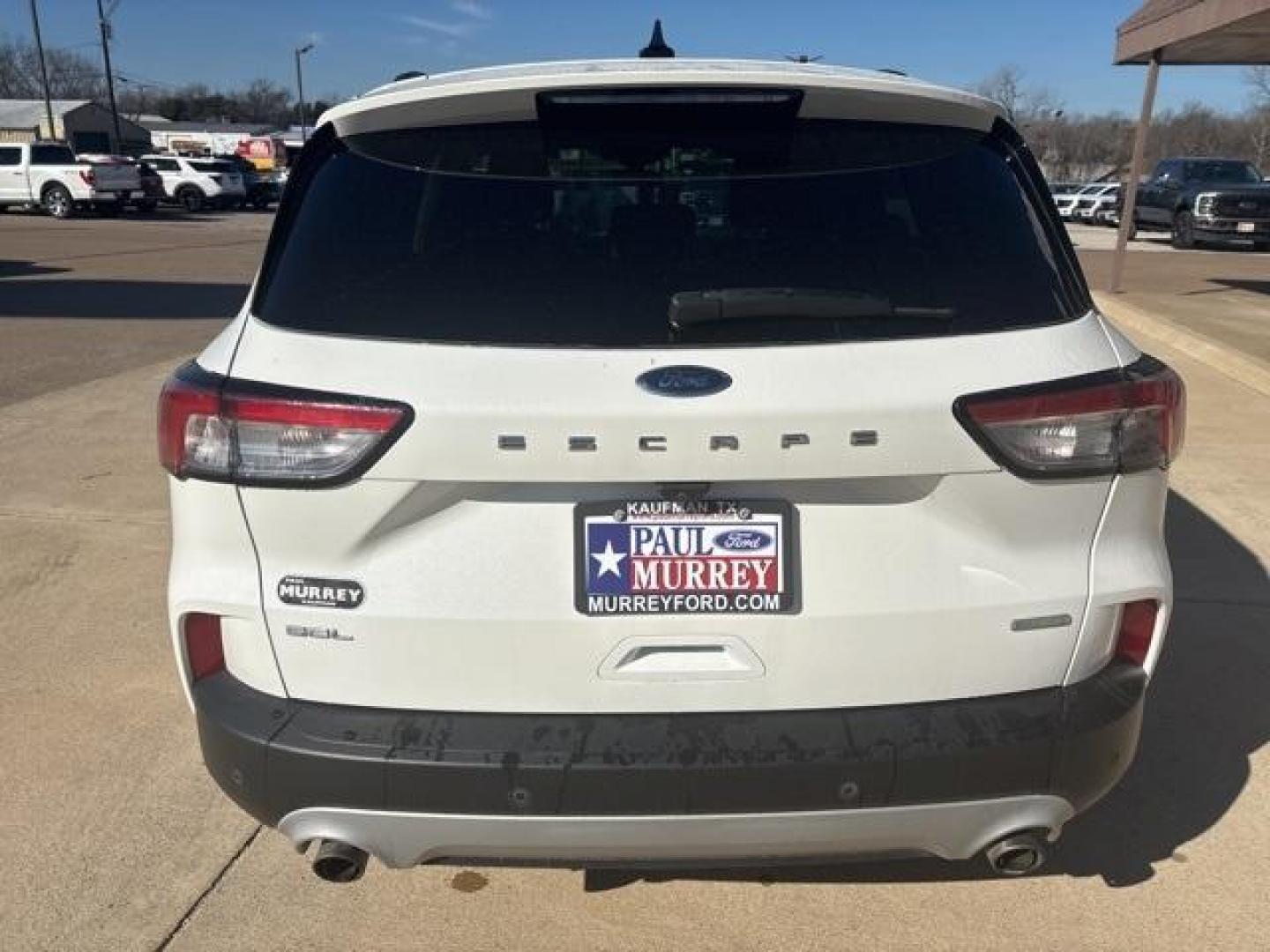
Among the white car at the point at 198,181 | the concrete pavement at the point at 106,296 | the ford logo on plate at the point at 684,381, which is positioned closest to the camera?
the ford logo on plate at the point at 684,381

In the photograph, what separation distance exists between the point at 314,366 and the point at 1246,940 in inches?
93.8

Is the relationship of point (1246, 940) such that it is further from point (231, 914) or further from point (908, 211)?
point (231, 914)

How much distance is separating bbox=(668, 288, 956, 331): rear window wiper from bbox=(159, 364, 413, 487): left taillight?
1.78 feet

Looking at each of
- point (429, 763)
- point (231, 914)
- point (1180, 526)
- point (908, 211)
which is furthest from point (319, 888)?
point (1180, 526)

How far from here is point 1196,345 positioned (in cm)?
1009

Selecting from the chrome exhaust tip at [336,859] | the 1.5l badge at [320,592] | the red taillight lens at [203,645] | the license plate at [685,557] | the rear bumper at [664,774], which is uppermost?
the license plate at [685,557]

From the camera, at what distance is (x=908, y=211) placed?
2.21 m

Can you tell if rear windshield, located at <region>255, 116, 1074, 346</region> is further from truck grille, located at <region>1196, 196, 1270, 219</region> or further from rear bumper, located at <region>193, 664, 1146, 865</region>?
truck grille, located at <region>1196, 196, 1270, 219</region>

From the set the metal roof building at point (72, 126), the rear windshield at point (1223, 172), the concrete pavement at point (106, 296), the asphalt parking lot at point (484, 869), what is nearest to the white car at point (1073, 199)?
the rear windshield at point (1223, 172)

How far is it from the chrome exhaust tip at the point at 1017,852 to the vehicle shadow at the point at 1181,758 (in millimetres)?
333

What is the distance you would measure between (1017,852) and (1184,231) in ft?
86.9

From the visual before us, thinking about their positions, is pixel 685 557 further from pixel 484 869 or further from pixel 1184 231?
pixel 1184 231

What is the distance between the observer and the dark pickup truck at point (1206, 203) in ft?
76.2

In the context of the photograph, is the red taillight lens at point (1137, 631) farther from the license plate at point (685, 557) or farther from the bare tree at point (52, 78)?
the bare tree at point (52, 78)
